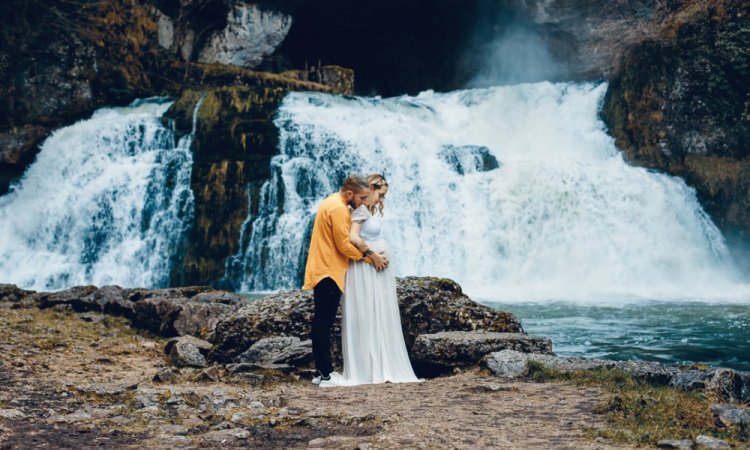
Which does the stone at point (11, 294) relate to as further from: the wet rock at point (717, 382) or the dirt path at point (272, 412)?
the wet rock at point (717, 382)

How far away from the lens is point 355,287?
273 inches

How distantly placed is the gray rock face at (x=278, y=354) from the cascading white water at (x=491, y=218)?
11487 millimetres

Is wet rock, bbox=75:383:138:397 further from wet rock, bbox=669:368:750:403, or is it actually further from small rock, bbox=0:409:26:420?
wet rock, bbox=669:368:750:403

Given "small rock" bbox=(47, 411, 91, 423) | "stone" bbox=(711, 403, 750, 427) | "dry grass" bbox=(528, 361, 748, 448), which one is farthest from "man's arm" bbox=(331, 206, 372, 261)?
"stone" bbox=(711, 403, 750, 427)

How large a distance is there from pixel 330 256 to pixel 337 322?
137cm

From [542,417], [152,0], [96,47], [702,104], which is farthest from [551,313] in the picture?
[152,0]

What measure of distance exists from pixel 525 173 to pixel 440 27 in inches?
520

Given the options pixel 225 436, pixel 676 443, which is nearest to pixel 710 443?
pixel 676 443

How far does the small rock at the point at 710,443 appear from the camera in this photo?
4250 mm

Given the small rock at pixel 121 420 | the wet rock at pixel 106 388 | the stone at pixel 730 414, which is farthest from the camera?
the wet rock at pixel 106 388

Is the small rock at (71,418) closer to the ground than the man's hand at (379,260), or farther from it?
closer to the ground

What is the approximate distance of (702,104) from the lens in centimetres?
2338

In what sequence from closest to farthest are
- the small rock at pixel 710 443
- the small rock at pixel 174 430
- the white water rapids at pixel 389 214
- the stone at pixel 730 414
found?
the small rock at pixel 710 443 → the stone at pixel 730 414 → the small rock at pixel 174 430 → the white water rapids at pixel 389 214

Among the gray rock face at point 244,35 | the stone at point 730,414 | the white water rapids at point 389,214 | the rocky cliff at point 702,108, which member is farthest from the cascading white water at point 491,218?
the stone at point 730,414
